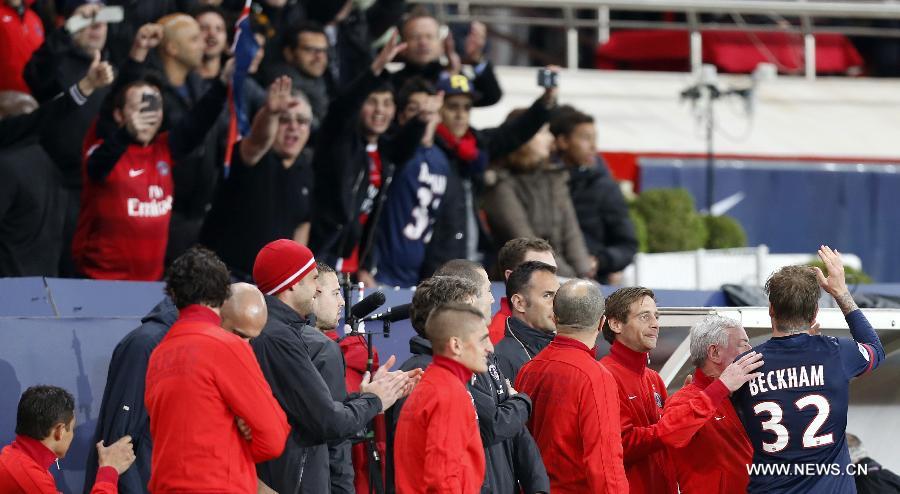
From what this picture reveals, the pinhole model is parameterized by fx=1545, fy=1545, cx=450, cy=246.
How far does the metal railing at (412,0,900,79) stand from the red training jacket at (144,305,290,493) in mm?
11428

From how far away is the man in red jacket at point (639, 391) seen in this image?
21.7ft

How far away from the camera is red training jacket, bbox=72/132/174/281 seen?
9188 mm

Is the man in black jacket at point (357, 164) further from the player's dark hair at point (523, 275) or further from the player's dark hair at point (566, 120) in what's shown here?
the player's dark hair at point (523, 275)

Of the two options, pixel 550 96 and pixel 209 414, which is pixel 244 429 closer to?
pixel 209 414

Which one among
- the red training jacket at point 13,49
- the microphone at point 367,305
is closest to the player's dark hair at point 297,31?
the red training jacket at point 13,49

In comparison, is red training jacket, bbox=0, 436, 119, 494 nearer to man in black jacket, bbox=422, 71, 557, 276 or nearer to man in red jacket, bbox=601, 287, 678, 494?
man in red jacket, bbox=601, 287, 678, 494

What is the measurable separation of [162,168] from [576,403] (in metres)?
4.03

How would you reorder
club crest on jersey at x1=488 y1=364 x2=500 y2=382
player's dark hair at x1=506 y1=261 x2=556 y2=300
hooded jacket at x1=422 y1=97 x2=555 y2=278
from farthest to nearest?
hooded jacket at x1=422 y1=97 x2=555 y2=278 < player's dark hair at x1=506 y1=261 x2=556 y2=300 < club crest on jersey at x1=488 y1=364 x2=500 y2=382

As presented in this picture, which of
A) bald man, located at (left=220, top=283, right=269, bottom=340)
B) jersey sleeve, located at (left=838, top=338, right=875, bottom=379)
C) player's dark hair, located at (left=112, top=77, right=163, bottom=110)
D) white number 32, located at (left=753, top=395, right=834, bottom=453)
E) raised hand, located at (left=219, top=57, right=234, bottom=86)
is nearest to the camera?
bald man, located at (left=220, top=283, right=269, bottom=340)

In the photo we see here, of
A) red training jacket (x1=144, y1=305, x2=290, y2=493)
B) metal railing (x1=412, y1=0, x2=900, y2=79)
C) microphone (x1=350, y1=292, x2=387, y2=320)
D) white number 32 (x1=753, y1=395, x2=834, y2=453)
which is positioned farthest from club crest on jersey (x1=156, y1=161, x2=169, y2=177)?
metal railing (x1=412, y1=0, x2=900, y2=79)

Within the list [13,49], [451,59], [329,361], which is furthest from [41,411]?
[451,59]

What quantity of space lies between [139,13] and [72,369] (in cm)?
449

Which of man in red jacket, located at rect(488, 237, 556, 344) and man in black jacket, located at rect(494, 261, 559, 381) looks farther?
man in red jacket, located at rect(488, 237, 556, 344)

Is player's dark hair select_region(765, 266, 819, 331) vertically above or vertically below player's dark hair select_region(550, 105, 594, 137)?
below
